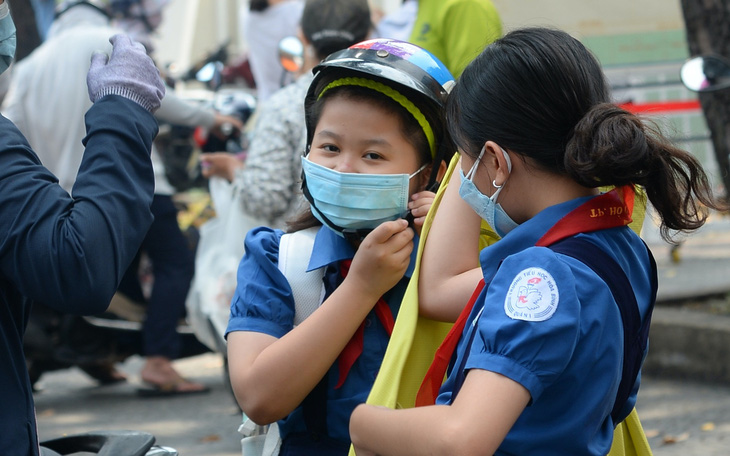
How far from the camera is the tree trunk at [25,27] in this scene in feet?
31.9

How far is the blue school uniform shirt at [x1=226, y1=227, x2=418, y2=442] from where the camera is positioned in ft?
6.70

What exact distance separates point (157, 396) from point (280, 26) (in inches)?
96.7

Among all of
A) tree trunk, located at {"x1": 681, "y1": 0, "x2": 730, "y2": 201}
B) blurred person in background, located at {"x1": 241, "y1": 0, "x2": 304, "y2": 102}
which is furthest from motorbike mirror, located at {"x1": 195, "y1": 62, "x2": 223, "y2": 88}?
tree trunk, located at {"x1": 681, "y1": 0, "x2": 730, "y2": 201}

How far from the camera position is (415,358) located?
1.89 m

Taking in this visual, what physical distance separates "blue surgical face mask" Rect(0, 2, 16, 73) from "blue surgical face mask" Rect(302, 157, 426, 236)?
2.10ft

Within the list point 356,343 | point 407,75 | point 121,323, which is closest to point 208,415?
point 121,323

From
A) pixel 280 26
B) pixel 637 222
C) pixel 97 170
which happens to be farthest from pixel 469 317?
pixel 280 26

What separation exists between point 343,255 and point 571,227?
0.63 metres

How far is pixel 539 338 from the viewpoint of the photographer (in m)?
1.47

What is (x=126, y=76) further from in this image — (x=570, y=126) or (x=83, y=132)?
(x=83, y=132)

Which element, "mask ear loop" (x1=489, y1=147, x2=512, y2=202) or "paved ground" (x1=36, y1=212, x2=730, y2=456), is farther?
"paved ground" (x1=36, y1=212, x2=730, y2=456)

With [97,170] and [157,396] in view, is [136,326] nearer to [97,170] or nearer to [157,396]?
[157,396]

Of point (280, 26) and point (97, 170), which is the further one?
point (280, 26)

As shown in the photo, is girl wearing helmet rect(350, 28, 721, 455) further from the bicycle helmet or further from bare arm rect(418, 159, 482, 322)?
the bicycle helmet
